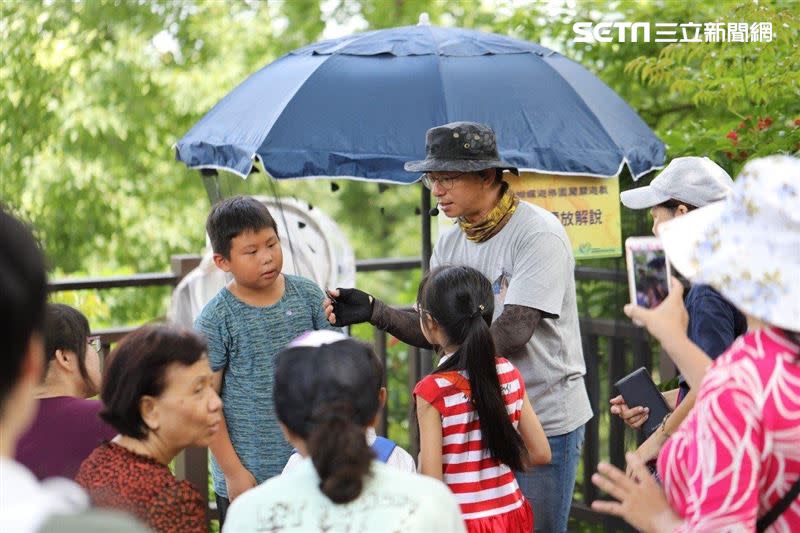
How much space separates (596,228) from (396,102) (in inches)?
43.6

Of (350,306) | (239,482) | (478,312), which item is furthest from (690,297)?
(239,482)

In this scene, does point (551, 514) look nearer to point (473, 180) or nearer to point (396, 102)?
point (473, 180)

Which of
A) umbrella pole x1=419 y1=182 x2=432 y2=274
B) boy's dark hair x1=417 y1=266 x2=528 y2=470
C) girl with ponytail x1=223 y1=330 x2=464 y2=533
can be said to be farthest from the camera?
umbrella pole x1=419 y1=182 x2=432 y2=274

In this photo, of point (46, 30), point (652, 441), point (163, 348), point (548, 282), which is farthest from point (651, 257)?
point (46, 30)

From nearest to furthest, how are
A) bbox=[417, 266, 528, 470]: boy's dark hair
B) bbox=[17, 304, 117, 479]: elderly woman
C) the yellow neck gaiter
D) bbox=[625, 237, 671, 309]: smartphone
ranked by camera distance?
bbox=[625, 237, 671, 309]: smartphone
bbox=[17, 304, 117, 479]: elderly woman
bbox=[417, 266, 528, 470]: boy's dark hair
the yellow neck gaiter

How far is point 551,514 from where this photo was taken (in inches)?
136

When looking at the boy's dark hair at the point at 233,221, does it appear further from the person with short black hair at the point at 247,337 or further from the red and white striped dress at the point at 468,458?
the red and white striped dress at the point at 468,458

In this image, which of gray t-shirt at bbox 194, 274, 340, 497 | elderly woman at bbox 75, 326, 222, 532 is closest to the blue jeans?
gray t-shirt at bbox 194, 274, 340, 497

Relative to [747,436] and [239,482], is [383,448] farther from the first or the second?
[747,436]

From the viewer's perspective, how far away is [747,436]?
1.77 metres

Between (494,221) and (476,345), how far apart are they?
0.65 m

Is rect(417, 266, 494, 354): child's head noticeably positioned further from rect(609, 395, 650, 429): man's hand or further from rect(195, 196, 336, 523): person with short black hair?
rect(195, 196, 336, 523): person with short black hair

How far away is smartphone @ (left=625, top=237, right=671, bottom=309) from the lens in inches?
99.1

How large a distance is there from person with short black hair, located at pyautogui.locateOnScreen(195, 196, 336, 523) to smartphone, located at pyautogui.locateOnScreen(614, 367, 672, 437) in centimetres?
105
